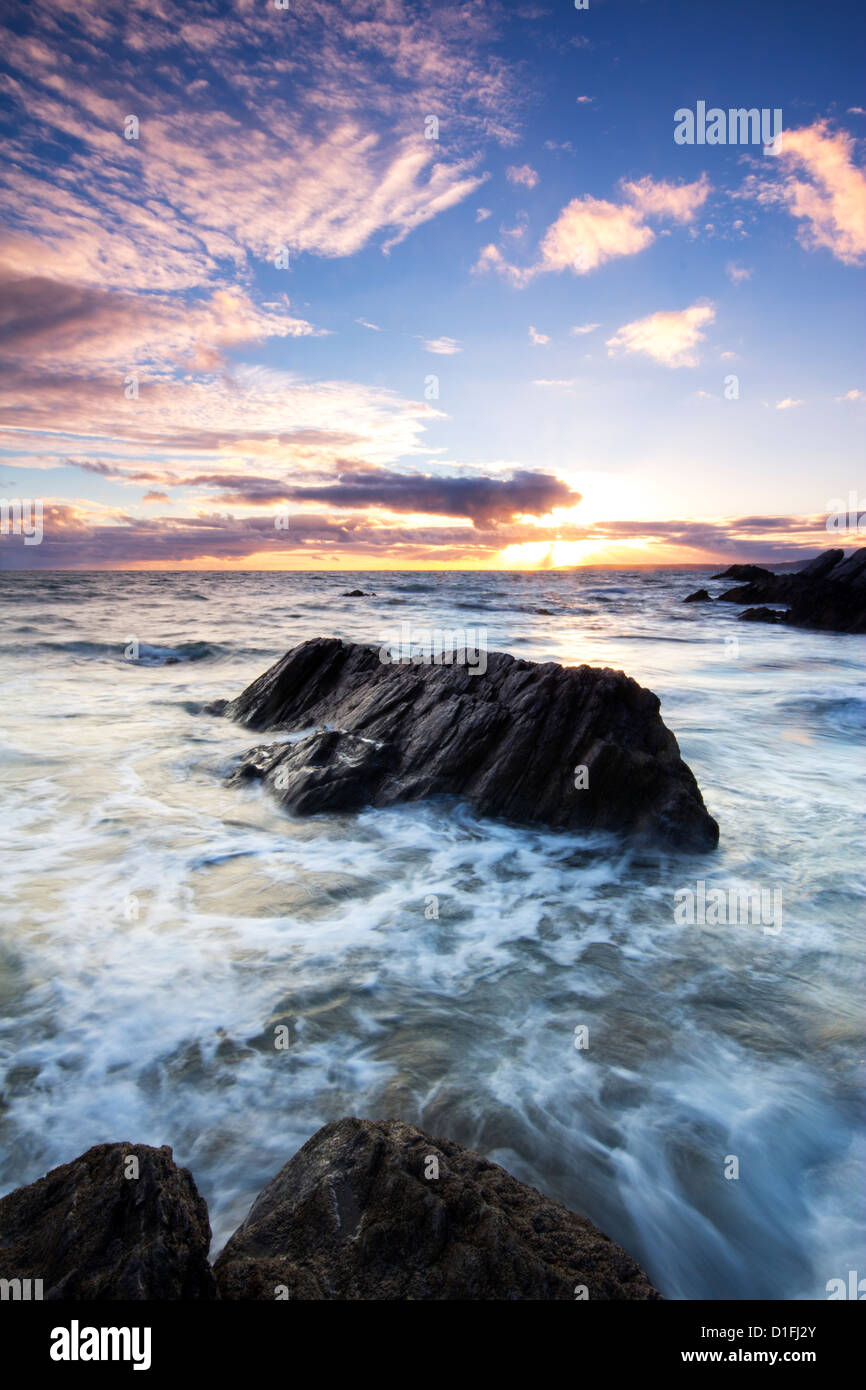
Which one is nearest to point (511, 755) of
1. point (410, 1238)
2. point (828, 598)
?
point (410, 1238)

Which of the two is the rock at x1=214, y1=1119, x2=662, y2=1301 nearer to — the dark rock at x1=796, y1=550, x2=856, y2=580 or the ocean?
the ocean

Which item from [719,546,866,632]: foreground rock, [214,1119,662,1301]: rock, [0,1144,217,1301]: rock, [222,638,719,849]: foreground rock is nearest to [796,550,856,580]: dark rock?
[719,546,866,632]: foreground rock

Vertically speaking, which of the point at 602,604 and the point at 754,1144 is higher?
the point at 602,604

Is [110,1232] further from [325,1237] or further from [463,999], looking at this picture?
[463,999]

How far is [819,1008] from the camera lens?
207 inches

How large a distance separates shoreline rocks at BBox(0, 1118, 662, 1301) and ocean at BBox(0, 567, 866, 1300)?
1.02 meters

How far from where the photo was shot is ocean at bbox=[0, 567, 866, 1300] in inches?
152

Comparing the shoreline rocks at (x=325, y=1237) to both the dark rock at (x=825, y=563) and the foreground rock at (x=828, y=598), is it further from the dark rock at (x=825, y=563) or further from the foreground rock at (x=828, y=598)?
the dark rock at (x=825, y=563)

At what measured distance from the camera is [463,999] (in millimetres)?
5375

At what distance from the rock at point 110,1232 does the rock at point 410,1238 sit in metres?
0.34

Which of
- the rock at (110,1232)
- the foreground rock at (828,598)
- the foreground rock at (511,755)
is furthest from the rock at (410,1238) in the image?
the foreground rock at (828,598)
